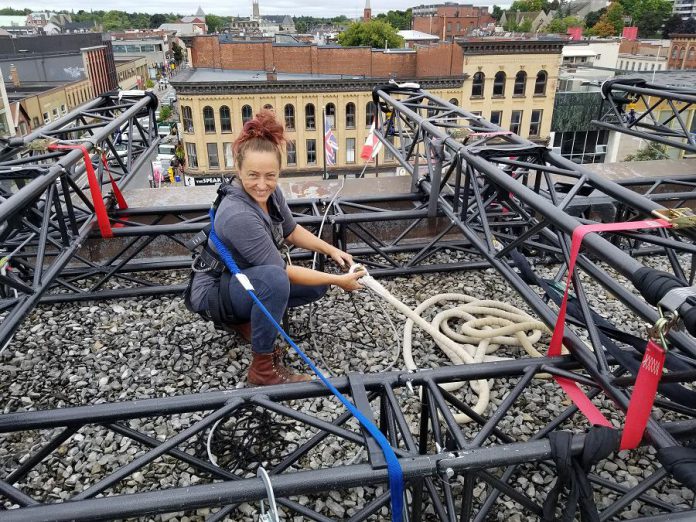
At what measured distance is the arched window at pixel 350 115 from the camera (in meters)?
33.0

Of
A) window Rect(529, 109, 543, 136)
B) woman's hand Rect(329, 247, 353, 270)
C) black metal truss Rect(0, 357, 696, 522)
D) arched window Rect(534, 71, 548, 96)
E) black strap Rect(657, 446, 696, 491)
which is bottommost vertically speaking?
window Rect(529, 109, 543, 136)

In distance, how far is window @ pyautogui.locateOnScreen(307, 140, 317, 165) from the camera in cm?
3347

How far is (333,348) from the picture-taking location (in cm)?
508

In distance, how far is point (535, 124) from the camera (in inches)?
1351

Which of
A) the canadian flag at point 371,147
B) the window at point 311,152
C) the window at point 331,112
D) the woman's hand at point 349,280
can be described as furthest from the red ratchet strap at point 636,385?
the window at point 311,152

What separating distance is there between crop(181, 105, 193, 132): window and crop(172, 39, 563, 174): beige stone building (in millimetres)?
60

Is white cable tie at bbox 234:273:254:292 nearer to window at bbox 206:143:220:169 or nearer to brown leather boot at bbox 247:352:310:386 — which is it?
brown leather boot at bbox 247:352:310:386

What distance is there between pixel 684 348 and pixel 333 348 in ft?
9.82

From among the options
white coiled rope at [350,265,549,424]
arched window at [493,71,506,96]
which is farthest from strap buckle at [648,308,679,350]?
arched window at [493,71,506,96]

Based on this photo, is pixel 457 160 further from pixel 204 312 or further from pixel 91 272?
pixel 91 272

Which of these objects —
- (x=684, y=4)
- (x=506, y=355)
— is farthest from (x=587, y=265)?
(x=684, y=4)

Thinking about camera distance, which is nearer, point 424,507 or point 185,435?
point 185,435

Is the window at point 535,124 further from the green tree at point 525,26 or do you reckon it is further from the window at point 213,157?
the green tree at point 525,26

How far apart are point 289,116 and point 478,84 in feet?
41.2
